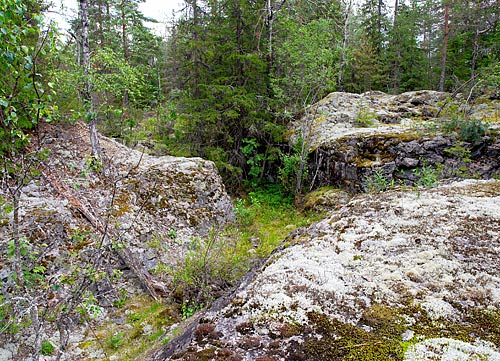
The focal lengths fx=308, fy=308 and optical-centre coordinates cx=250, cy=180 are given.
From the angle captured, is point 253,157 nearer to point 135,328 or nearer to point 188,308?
point 188,308

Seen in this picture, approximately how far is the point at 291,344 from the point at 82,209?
5.27 m

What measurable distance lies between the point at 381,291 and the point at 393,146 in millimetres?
7828

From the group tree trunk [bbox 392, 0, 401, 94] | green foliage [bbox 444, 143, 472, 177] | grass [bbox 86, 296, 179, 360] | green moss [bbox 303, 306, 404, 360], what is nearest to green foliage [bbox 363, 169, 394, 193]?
green foliage [bbox 444, 143, 472, 177]

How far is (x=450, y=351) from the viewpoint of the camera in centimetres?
178

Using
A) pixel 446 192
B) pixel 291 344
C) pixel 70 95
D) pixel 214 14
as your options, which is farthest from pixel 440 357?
pixel 214 14

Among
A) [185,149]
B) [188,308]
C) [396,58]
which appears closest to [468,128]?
[188,308]

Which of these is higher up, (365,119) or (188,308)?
(365,119)

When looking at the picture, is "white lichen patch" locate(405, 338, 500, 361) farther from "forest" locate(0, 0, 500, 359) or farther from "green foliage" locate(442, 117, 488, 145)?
"green foliage" locate(442, 117, 488, 145)

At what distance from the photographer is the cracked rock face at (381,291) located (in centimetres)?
196

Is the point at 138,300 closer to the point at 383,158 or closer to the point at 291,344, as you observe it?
the point at 291,344

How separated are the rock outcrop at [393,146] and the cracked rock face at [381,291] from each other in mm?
4435

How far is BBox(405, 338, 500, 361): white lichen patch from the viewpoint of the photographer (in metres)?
1.72

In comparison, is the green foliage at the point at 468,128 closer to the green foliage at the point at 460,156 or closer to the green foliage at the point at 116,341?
the green foliage at the point at 460,156

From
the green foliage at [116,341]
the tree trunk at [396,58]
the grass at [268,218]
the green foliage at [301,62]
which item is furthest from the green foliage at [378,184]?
the tree trunk at [396,58]
